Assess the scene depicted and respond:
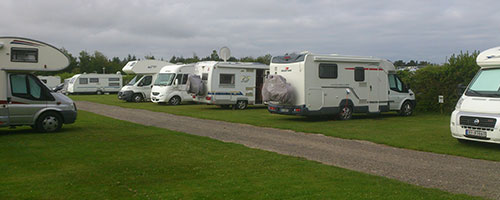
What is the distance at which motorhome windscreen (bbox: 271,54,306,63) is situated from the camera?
16755 millimetres

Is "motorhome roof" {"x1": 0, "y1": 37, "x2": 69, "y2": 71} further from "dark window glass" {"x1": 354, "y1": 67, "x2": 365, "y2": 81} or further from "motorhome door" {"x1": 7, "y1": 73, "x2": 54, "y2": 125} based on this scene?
"dark window glass" {"x1": 354, "y1": 67, "x2": 365, "y2": 81}

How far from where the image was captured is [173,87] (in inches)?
1074

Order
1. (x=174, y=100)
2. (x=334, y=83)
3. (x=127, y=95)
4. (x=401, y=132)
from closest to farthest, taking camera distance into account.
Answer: (x=401, y=132) → (x=334, y=83) → (x=174, y=100) → (x=127, y=95)

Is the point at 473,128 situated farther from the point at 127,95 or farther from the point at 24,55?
the point at 127,95

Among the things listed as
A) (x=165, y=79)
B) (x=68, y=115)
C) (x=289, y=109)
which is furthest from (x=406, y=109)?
(x=165, y=79)

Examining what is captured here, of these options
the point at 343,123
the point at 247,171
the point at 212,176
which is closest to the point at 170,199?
the point at 212,176

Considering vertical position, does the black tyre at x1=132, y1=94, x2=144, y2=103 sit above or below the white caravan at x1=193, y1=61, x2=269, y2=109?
below

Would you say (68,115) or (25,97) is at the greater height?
(25,97)

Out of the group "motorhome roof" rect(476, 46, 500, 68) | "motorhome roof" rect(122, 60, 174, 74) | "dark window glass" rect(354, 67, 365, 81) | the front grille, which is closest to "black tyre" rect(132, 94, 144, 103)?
"motorhome roof" rect(122, 60, 174, 74)

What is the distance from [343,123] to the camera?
16500mm

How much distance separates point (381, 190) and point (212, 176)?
2.65 m

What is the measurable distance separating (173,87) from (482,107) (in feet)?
64.0

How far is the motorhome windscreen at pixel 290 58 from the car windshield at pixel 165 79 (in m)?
10.8

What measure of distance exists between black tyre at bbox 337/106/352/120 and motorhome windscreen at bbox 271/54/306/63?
2643 mm
